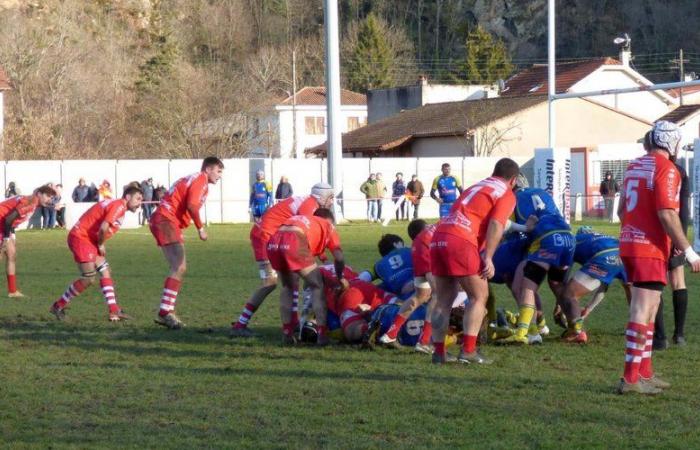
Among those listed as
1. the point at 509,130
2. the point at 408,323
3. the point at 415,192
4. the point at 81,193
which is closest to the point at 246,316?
the point at 408,323

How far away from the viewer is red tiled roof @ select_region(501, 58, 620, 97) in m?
57.4

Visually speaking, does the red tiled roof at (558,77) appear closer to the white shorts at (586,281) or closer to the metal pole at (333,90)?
the metal pole at (333,90)

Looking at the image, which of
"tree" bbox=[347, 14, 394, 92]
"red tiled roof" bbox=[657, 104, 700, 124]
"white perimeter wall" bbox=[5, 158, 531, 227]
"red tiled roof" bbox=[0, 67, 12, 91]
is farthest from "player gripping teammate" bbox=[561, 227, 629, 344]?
"tree" bbox=[347, 14, 394, 92]

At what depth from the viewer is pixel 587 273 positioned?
10.9 m

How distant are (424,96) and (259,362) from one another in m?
57.6

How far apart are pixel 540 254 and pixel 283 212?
293 centimetres

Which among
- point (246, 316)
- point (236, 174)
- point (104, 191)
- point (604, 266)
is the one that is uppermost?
point (236, 174)

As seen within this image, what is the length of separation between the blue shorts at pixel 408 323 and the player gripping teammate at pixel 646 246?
2850 millimetres

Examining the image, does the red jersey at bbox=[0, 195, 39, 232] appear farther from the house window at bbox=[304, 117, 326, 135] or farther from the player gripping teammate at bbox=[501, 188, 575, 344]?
the house window at bbox=[304, 117, 326, 135]

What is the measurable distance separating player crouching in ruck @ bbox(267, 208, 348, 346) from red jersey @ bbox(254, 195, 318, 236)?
53 cm

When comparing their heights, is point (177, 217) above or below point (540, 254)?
above

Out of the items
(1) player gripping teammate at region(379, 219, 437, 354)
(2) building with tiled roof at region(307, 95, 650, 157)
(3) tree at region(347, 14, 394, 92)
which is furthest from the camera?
(3) tree at region(347, 14, 394, 92)

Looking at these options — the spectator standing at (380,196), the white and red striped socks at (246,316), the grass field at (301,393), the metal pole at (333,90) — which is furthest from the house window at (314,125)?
the white and red striped socks at (246,316)

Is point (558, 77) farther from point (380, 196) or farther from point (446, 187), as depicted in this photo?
point (446, 187)
